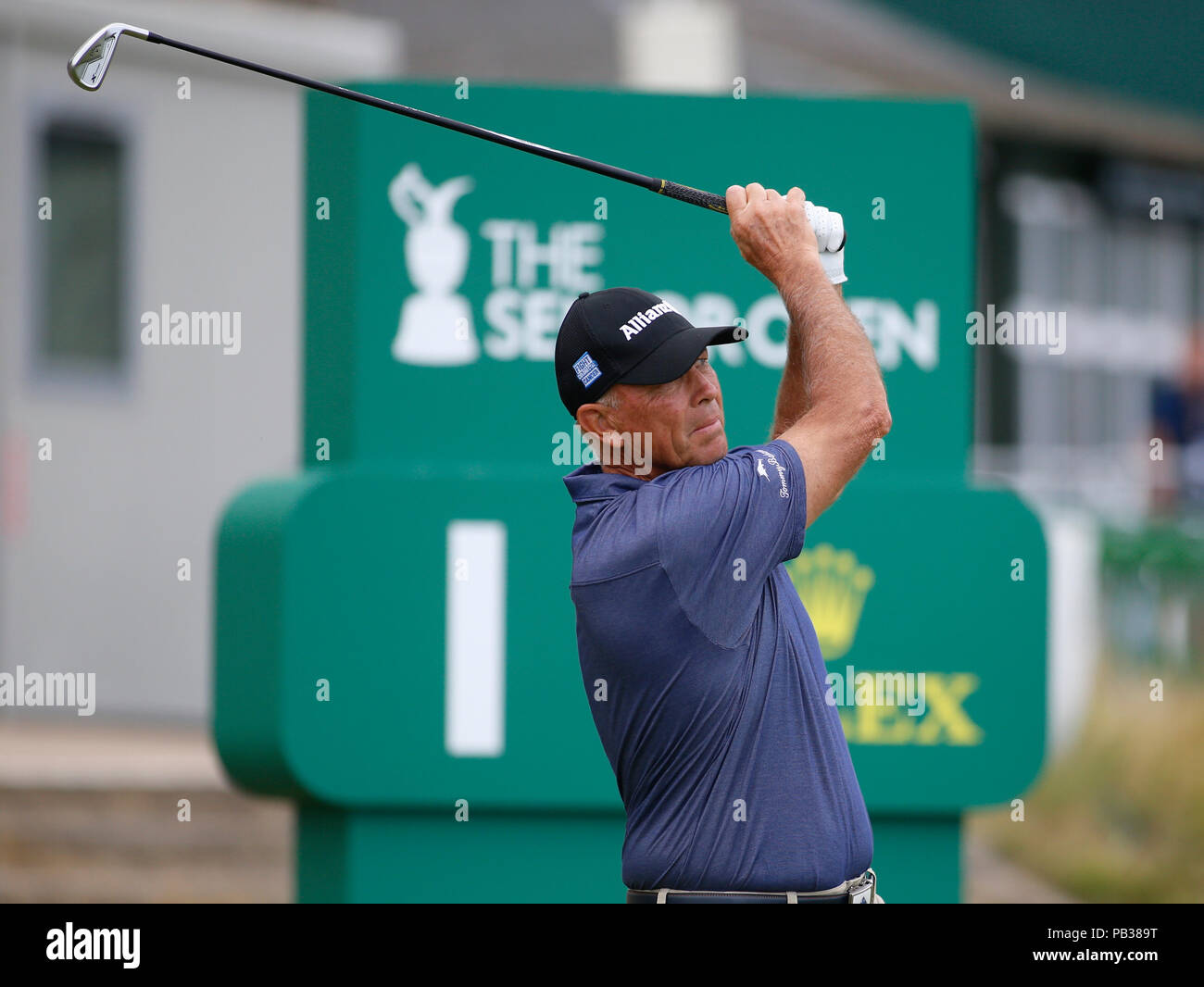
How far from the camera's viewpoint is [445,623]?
4984 millimetres

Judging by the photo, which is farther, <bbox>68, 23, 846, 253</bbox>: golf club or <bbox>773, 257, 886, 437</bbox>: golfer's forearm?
<bbox>68, 23, 846, 253</bbox>: golf club

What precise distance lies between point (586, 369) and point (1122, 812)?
521cm

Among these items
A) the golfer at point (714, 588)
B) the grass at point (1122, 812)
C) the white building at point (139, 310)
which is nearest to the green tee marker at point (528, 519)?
the golfer at point (714, 588)

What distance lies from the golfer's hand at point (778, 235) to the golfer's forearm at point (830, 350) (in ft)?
0.05

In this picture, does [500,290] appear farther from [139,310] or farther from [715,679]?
[139,310]

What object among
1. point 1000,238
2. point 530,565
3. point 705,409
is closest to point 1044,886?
point 530,565

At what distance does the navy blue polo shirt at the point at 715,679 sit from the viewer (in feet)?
10.0

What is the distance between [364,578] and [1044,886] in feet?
12.1

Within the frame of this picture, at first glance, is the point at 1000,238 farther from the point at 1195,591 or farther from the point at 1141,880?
the point at 1141,880

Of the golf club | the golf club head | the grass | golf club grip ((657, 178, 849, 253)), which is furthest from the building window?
golf club grip ((657, 178, 849, 253))

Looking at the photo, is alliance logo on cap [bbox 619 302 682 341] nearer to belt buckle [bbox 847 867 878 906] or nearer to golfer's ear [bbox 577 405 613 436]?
golfer's ear [bbox 577 405 613 436]

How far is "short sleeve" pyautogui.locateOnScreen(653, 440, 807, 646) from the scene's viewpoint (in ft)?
10.00

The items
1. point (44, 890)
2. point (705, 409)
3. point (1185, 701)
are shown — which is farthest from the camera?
point (1185, 701)

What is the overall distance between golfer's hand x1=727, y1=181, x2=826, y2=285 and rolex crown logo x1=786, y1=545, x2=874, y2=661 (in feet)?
6.20
